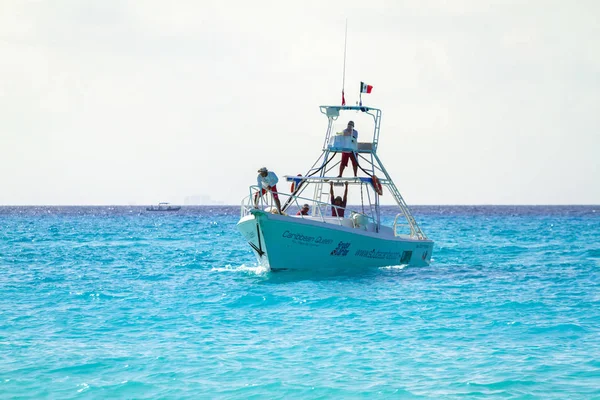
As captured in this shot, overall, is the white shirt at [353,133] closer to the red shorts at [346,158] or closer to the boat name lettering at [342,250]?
the red shorts at [346,158]

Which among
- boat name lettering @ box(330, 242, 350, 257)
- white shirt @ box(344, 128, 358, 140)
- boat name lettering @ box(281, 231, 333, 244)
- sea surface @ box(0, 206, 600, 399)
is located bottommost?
sea surface @ box(0, 206, 600, 399)

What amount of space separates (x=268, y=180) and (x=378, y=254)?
17.7 ft

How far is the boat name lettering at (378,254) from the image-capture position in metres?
26.1

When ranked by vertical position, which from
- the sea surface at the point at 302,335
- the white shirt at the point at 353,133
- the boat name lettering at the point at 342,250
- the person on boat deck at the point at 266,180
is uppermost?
the white shirt at the point at 353,133

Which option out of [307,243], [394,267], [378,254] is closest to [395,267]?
[394,267]

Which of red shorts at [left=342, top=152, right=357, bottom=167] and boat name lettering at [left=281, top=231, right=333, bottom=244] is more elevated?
red shorts at [left=342, top=152, right=357, bottom=167]

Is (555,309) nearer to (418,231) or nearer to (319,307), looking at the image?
(319,307)

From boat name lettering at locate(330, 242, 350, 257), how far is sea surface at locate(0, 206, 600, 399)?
87cm

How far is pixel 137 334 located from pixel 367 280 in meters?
10.4

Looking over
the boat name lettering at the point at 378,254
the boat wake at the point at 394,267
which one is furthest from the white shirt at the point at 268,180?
the boat wake at the point at 394,267

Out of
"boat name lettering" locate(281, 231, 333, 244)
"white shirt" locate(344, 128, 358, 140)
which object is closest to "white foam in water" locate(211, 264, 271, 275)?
"boat name lettering" locate(281, 231, 333, 244)

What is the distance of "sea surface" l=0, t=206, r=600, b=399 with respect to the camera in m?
12.0

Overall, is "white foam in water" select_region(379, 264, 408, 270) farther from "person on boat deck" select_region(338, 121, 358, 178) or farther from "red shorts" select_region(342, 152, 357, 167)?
"red shorts" select_region(342, 152, 357, 167)

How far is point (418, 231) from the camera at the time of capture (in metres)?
30.8
